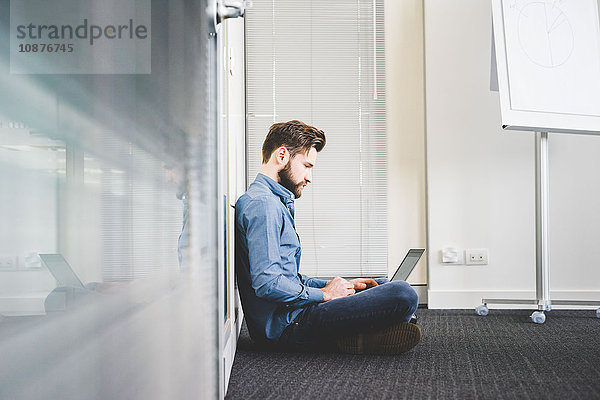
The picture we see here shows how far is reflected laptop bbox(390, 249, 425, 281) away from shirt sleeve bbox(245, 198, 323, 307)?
596 mm

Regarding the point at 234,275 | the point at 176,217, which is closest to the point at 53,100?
the point at 176,217

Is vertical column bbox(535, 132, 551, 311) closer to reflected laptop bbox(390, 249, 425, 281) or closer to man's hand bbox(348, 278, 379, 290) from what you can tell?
reflected laptop bbox(390, 249, 425, 281)

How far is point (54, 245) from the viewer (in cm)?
73

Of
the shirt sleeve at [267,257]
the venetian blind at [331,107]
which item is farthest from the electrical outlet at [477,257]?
the shirt sleeve at [267,257]

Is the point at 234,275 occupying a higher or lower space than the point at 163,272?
lower

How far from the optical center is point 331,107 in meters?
3.52

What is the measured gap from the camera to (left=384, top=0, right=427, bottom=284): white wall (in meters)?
3.49

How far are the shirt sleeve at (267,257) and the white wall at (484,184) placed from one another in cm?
156

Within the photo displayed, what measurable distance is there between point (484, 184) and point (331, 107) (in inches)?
37.2

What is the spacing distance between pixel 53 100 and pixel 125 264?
238 millimetres

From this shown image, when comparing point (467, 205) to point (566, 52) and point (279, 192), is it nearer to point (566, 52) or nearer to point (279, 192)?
point (566, 52)

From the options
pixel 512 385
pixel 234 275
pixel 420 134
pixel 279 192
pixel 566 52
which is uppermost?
pixel 566 52

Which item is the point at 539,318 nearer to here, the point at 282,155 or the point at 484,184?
→ the point at 484,184

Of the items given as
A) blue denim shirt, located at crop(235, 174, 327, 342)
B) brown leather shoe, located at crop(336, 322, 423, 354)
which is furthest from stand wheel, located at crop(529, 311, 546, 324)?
blue denim shirt, located at crop(235, 174, 327, 342)
